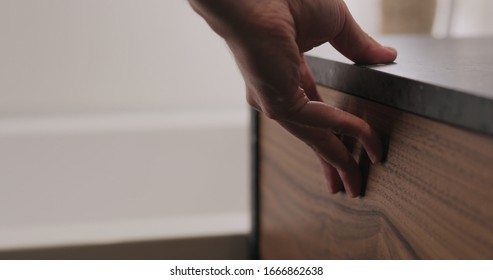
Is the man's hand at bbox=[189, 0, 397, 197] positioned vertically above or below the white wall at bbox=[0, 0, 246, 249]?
above

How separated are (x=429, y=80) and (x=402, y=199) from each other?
0.10 meters

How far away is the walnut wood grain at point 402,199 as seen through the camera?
337 mm

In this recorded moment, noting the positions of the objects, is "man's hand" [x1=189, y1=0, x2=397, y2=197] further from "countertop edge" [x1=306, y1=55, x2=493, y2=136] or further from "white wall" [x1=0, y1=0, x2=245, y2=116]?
"white wall" [x1=0, y1=0, x2=245, y2=116]

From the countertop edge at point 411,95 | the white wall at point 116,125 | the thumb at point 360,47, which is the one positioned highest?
the thumb at point 360,47

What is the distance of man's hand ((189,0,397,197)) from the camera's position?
1.22 ft

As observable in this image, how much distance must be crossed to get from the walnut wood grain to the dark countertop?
1 cm

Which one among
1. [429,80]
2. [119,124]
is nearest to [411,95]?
[429,80]

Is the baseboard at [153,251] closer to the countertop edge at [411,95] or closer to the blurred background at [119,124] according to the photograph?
the blurred background at [119,124]

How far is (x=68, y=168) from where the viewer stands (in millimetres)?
900

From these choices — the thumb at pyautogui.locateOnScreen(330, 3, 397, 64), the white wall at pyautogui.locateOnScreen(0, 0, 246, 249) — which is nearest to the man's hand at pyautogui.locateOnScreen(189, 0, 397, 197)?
the thumb at pyautogui.locateOnScreen(330, 3, 397, 64)

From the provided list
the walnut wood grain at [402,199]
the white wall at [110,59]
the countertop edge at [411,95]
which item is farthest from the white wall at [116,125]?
the countertop edge at [411,95]

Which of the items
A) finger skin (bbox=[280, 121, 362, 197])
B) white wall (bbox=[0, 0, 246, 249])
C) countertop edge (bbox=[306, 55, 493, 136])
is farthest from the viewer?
white wall (bbox=[0, 0, 246, 249])

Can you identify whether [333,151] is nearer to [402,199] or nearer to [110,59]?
[402,199]
